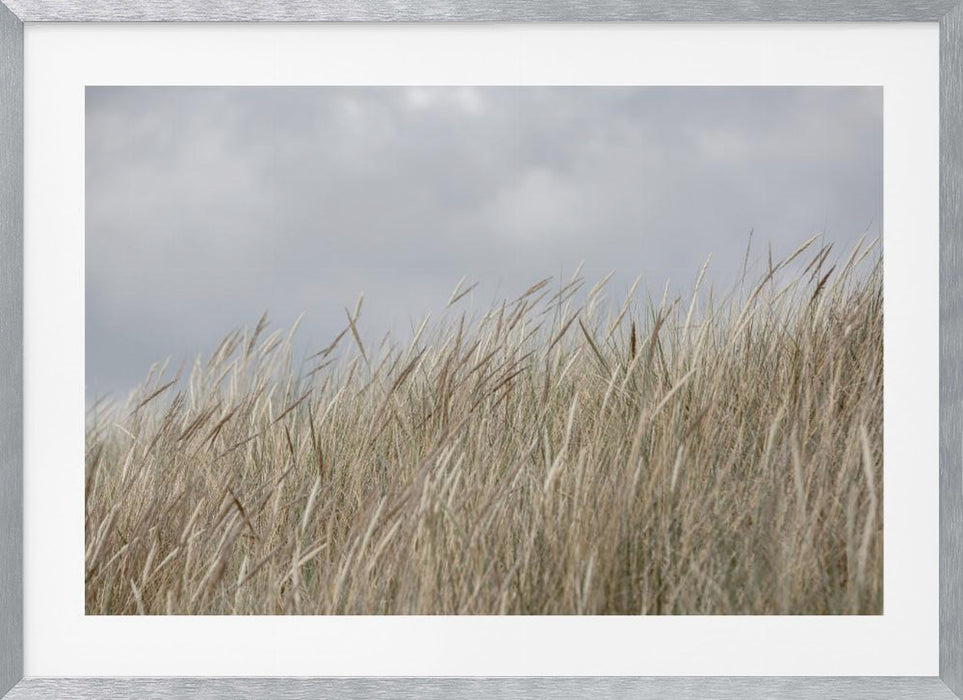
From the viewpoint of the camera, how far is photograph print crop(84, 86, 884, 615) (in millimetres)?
1818

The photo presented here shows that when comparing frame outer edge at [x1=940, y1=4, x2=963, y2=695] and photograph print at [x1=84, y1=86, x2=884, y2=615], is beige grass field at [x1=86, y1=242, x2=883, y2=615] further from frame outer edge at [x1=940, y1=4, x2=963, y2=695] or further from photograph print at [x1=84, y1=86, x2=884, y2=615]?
frame outer edge at [x1=940, y1=4, x2=963, y2=695]

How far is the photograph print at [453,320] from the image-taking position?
5.97ft

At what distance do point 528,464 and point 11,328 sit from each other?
3.70 ft

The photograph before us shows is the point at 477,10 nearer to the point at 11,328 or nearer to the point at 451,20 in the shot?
the point at 451,20

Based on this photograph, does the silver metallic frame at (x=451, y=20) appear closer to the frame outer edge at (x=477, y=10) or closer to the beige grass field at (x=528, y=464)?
the frame outer edge at (x=477, y=10)

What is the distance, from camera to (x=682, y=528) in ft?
5.90

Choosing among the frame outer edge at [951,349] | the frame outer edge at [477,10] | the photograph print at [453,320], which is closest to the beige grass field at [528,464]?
the photograph print at [453,320]

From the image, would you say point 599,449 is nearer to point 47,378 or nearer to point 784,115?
point 784,115

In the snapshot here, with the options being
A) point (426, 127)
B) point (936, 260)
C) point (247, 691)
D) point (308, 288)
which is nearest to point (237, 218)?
point (308, 288)

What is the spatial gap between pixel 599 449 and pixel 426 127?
781 millimetres

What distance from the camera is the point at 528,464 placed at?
5.99 feet

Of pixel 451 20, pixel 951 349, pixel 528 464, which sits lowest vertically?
pixel 528 464

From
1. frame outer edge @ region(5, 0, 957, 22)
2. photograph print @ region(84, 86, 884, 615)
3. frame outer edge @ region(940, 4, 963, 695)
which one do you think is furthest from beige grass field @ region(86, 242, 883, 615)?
frame outer edge @ region(5, 0, 957, 22)

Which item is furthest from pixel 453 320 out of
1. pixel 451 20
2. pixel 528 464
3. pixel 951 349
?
pixel 951 349
